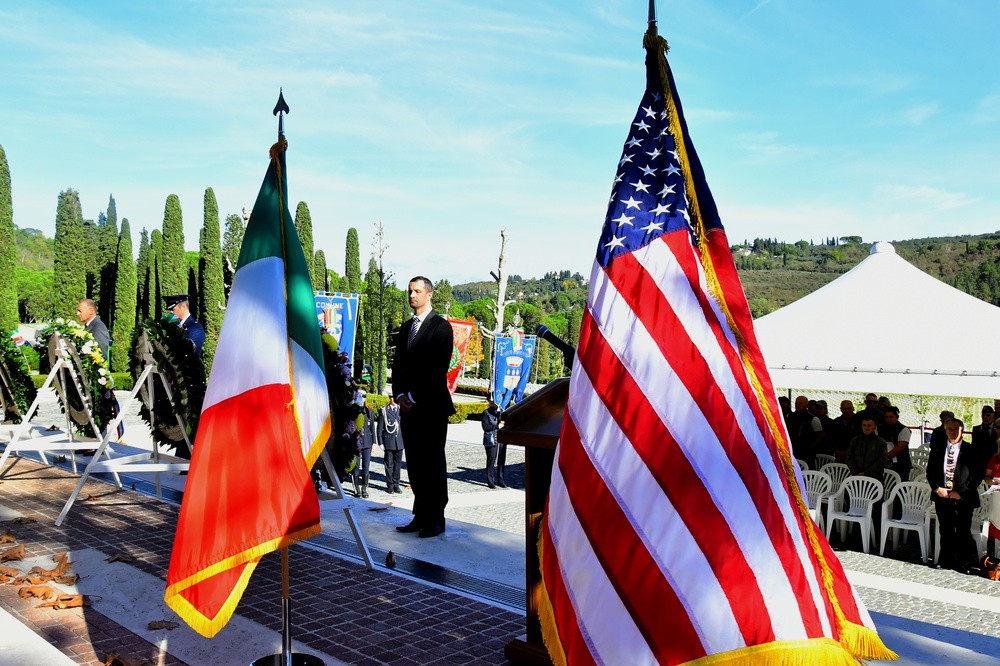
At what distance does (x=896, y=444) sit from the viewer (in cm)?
1005

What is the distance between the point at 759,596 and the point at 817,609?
0.21 m

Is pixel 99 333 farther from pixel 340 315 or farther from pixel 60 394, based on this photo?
Answer: pixel 340 315

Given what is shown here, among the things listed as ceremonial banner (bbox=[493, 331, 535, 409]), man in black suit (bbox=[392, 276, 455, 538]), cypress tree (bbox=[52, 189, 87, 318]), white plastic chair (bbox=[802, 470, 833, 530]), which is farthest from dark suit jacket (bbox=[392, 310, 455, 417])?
cypress tree (bbox=[52, 189, 87, 318])

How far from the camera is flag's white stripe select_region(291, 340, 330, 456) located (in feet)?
12.9

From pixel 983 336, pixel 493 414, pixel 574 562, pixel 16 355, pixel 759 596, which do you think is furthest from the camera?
pixel 493 414

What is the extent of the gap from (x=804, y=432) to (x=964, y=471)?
255cm

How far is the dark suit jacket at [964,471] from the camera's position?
823cm

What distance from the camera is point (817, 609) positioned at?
235 centimetres

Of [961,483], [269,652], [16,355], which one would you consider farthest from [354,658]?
[16,355]

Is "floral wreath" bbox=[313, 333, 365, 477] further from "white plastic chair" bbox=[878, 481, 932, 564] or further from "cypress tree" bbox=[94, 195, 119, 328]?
"cypress tree" bbox=[94, 195, 119, 328]

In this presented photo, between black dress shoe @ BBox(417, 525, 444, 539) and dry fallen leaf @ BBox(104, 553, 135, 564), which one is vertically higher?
black dress shoe @ BBox(417, 525, 444, 539)

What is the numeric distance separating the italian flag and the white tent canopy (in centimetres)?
678

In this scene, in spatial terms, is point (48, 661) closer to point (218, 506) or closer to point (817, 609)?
point (218, 506)

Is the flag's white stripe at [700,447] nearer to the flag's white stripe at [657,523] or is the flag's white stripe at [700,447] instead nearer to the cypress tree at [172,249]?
the flag's white stripe at [657,523]
